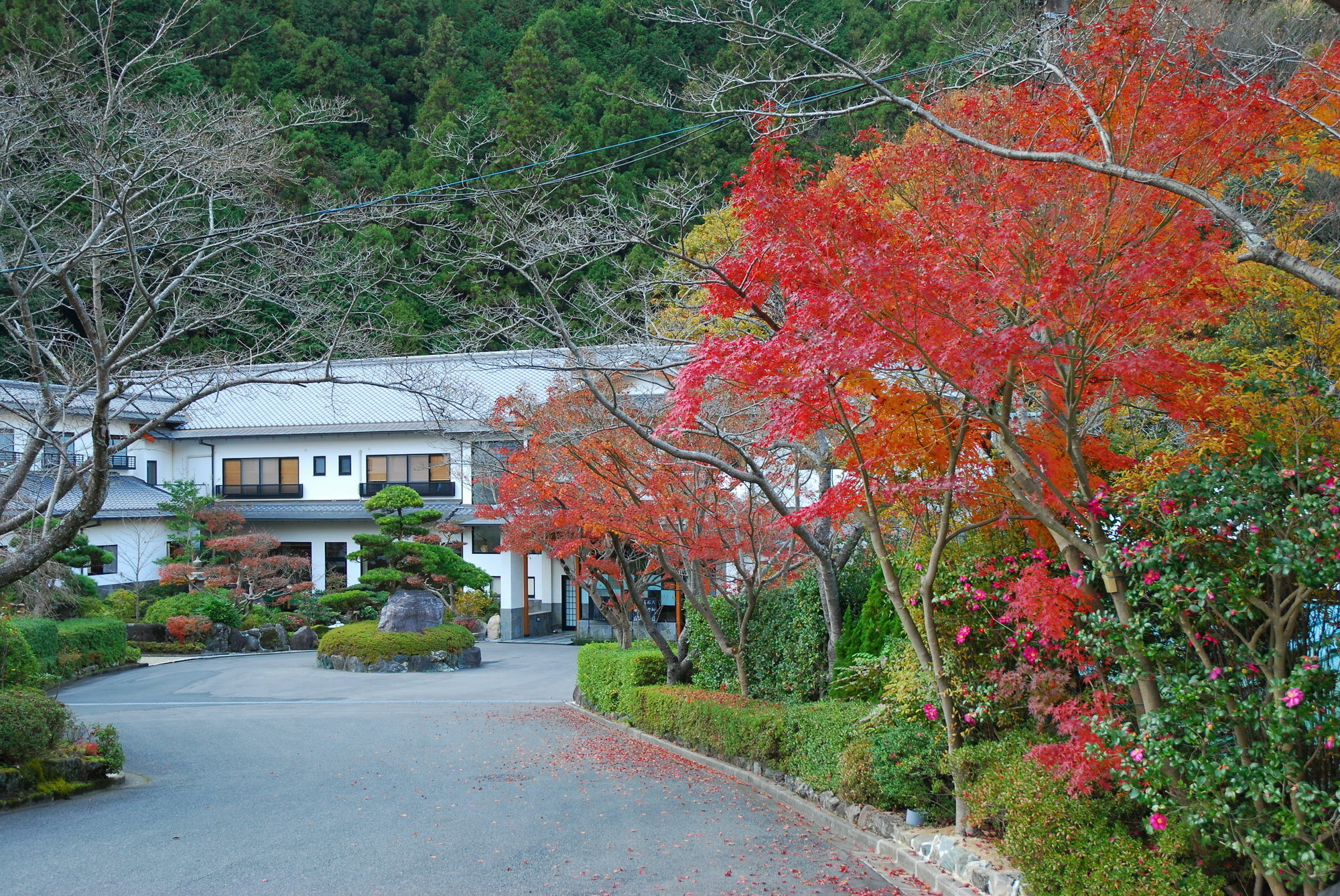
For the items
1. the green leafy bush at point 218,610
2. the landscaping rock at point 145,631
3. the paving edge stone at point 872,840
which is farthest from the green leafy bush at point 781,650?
the landscaping rock at point 145,631

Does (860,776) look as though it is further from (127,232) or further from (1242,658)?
(127,232)

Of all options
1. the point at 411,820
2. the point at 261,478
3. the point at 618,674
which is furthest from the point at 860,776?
the point at 261,478

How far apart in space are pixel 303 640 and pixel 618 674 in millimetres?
16511

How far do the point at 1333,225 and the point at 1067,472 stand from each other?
10.6 m

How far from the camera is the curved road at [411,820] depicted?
7.11 meters

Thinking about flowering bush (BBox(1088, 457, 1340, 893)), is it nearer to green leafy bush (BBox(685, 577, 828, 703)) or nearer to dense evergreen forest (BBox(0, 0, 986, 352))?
green leafy bush (BBox(685, 577, 828, 703))

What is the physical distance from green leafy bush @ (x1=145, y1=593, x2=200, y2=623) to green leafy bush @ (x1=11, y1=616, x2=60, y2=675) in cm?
640

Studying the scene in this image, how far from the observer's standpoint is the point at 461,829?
8.48 m

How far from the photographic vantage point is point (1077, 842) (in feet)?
19.0

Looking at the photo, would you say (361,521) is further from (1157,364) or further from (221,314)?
(1157,364)

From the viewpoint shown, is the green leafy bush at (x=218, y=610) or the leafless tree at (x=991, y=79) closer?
the leafless tree at (x=991, y=79)

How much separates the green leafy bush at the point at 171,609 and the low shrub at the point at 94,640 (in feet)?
11.7

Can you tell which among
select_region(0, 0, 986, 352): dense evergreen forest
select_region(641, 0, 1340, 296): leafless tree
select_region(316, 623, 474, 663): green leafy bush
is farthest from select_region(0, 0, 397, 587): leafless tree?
select_region(316, 623, 474, 663): green leafy bush

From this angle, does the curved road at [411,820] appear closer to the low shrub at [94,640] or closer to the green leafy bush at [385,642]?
the low shrub at [94,640]
